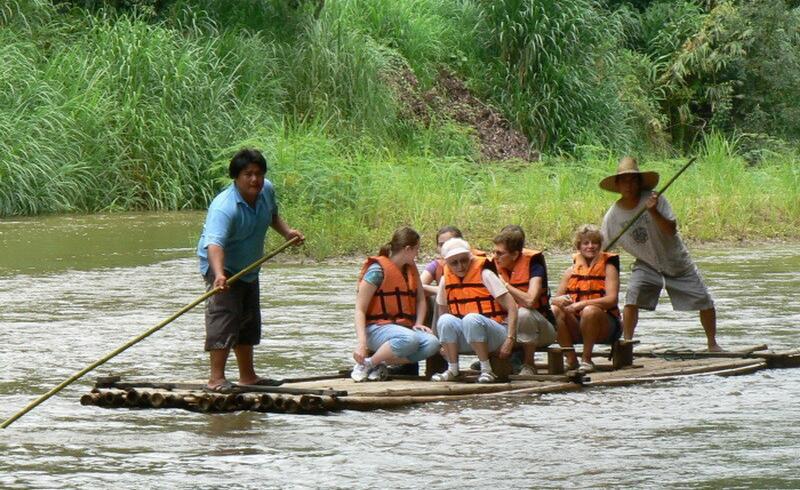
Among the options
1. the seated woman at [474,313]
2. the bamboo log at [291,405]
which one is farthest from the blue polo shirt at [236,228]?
the seated woman at [474,313]

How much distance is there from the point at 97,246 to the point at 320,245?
278 cm

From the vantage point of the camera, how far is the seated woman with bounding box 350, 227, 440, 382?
9.50 metres

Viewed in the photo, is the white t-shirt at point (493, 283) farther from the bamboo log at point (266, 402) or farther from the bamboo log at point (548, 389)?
the bamboo log at point (266, 402)

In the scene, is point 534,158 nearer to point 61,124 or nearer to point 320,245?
point 61,124

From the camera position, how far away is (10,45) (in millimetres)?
23688

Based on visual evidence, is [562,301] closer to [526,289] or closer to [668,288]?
[526,289]

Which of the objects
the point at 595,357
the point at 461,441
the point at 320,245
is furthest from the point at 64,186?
the point at 461,441

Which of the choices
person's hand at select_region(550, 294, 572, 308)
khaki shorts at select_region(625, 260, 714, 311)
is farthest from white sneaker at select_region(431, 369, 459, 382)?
khaki shorts at select_region(625, 260, 714, 311)

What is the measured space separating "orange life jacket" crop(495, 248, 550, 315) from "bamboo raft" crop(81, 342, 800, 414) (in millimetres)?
369

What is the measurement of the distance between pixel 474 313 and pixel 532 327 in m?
0.41

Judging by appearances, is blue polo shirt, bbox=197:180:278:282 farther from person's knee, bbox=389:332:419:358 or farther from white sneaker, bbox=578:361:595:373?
white sneaker, bbox=578:361:595:373

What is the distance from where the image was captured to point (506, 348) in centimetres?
951

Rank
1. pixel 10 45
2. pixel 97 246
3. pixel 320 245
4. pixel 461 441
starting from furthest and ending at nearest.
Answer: pixel 10 45, pixel 97 246, pixel 320 245, pixel 461 441

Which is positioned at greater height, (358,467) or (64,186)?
(64,186)
